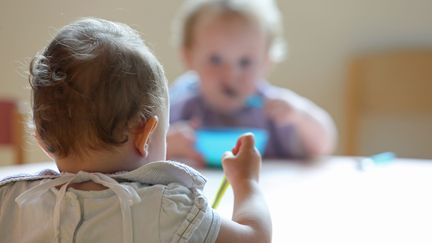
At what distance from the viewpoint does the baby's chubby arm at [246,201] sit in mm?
572

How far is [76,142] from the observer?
0.55 m

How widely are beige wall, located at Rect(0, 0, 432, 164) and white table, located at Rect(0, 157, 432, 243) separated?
2.81 ft

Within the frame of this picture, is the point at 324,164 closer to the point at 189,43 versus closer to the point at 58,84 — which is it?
the point at 189,43

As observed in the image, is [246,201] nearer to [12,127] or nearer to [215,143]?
[215,143]

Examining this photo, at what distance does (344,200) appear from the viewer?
915 millimetres

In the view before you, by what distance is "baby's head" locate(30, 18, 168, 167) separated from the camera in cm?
53

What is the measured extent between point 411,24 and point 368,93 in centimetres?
27

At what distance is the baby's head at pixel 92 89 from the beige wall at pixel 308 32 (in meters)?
1.41

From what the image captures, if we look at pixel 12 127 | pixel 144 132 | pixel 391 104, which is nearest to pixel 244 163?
pixel 144 132

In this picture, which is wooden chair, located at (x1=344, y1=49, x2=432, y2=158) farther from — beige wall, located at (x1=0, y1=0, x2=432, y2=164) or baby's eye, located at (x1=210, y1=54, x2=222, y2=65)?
baby's eye, located at (x1=210, y1=54, x2=222, y2=65)

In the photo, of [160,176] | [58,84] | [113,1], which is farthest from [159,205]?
[113,1]

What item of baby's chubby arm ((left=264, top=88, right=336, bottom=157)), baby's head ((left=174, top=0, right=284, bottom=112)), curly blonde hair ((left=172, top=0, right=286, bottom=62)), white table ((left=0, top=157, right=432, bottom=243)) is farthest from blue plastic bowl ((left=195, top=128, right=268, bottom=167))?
curly blonde hair ((left=172, top=0, right=286, bottom=62))

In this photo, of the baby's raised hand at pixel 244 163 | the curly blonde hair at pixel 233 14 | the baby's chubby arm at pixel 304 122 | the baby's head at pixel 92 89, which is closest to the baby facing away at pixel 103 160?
the baby's head at pixel 92 89

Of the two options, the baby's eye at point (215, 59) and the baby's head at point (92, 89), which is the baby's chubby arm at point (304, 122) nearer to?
the baby's eye at point (215, 59)
